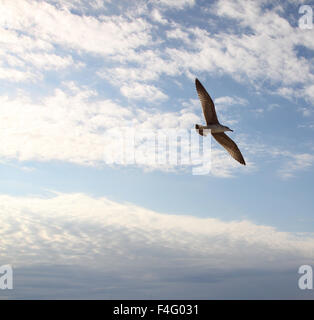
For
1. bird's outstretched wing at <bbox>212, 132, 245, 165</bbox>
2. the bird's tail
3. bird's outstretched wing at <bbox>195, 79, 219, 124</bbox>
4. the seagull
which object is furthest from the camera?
bird's outstretched wing at <bbox>212, 132, 245, 165</bbox>

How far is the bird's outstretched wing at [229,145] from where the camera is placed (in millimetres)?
38709

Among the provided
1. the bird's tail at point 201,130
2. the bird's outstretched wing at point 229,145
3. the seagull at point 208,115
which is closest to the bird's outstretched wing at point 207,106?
the seagull at point 208,115

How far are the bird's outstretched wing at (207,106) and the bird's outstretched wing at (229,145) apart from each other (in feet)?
6.49

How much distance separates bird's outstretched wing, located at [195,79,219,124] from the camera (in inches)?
1436

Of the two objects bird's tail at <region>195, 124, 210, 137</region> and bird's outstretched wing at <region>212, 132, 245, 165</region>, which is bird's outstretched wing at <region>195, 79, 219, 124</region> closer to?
bird's tail at <region>195, 124, 210, 137</region>

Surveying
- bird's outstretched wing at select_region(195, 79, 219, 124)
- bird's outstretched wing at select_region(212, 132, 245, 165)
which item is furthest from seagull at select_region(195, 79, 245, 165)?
bird's outstretched wing at select_region(212, 132, 245, 165)

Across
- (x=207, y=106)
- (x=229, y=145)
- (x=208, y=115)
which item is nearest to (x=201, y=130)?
(x=208, y=115)

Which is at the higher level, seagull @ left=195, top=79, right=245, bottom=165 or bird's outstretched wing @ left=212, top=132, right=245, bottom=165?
seagull @ left=195, top=79, right=245, bottom=165

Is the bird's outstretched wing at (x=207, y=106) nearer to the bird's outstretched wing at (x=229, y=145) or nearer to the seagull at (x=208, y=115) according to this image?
the seagull at (x=208, y=115)

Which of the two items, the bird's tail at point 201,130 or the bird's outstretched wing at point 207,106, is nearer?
the bird's tail at point 201,130

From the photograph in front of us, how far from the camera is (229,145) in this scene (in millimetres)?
40375

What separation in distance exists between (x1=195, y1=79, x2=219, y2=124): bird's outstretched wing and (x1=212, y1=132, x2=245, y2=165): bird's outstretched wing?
1.98 metres
